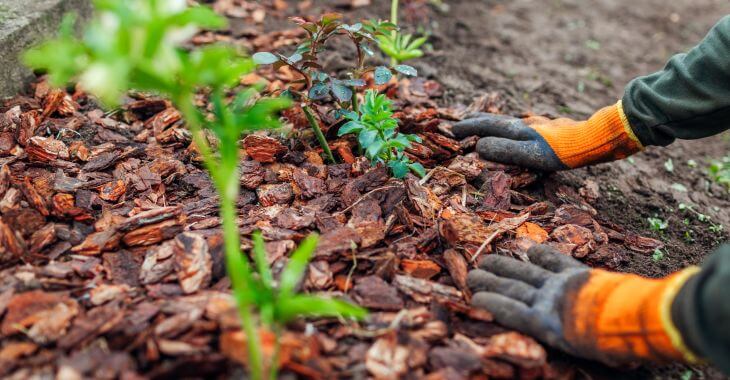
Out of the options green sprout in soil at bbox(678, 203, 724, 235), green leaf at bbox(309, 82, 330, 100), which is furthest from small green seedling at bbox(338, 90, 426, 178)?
green sprout in soil at bbox(678, 203, 724, 235)

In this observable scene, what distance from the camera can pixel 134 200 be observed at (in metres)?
2.03

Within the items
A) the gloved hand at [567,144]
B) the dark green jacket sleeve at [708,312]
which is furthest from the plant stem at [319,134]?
the dark green jacket sleeve at [708,312]

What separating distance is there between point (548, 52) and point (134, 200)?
2.81 m

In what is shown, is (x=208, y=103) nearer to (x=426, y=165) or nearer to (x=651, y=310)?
(x=426, y=165)

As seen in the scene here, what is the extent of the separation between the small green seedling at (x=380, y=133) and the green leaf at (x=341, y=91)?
0.06 m

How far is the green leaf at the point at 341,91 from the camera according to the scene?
2020 millimetres

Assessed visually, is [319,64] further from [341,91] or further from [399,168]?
[399,168]

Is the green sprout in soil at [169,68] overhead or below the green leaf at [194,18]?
below

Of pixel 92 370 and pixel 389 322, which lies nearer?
pixel 92 370

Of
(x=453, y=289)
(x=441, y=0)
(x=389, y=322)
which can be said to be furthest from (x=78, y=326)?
(x=441, y=0)

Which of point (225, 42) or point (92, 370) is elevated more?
point (225, 42)

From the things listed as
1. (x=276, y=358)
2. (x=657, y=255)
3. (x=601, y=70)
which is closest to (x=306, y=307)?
(x=276, y=358)

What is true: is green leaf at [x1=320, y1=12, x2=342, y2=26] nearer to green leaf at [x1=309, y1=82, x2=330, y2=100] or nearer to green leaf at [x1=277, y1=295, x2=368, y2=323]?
green leaf at [x1=309, y1=82, x2=330, y2=100]

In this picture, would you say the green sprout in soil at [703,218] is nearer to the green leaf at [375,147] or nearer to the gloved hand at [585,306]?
the gloved hand at [585,306]
